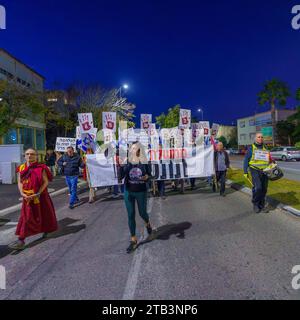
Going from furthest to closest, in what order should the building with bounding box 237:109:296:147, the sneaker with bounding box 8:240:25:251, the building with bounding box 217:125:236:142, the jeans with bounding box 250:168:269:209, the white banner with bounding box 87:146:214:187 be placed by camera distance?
the building with bounding box 217:125:236:142
the building with bounding box 237:109:296:147
the white banner with bounding box 87:146:214:187
the jeans with bounding box 250:168:269:209
the sneaker with bounding box 8:240:25:251

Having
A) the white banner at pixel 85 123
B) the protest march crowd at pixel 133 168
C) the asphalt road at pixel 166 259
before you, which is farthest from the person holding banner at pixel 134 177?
the white banner at pixel 85 123

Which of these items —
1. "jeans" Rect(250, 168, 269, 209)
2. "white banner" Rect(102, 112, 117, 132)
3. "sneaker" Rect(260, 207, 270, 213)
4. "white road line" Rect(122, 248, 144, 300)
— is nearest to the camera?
"white road line" Rect(122, 248, 144, 300)

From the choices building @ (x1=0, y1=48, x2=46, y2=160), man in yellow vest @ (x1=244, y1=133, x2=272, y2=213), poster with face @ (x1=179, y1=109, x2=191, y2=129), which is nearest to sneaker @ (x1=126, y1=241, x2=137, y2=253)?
man in yellow vest @ (x1=244, y1=133, x2=272, y2=213)

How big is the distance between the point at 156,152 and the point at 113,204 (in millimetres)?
3028

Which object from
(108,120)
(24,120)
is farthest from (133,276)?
(24,120)

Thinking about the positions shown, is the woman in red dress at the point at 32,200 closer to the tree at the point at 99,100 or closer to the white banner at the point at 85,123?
the white banner at the point at 85,123

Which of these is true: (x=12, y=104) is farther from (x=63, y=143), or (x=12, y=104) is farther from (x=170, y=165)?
(x=170, y=165)

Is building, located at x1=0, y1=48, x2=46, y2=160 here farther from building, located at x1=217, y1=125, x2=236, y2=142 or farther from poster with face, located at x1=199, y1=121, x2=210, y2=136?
building, located at x1=217, y1=125, x2=236, y2=142

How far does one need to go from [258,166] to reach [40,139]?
31.4m

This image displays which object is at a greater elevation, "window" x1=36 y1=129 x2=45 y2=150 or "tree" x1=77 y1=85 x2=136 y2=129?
"tree" x1=77 y1=85 x2=136 y2=129

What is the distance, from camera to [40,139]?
1371 inches

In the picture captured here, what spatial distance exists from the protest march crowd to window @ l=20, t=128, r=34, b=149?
12162mm

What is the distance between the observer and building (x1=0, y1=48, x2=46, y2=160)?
2653 centimetres
